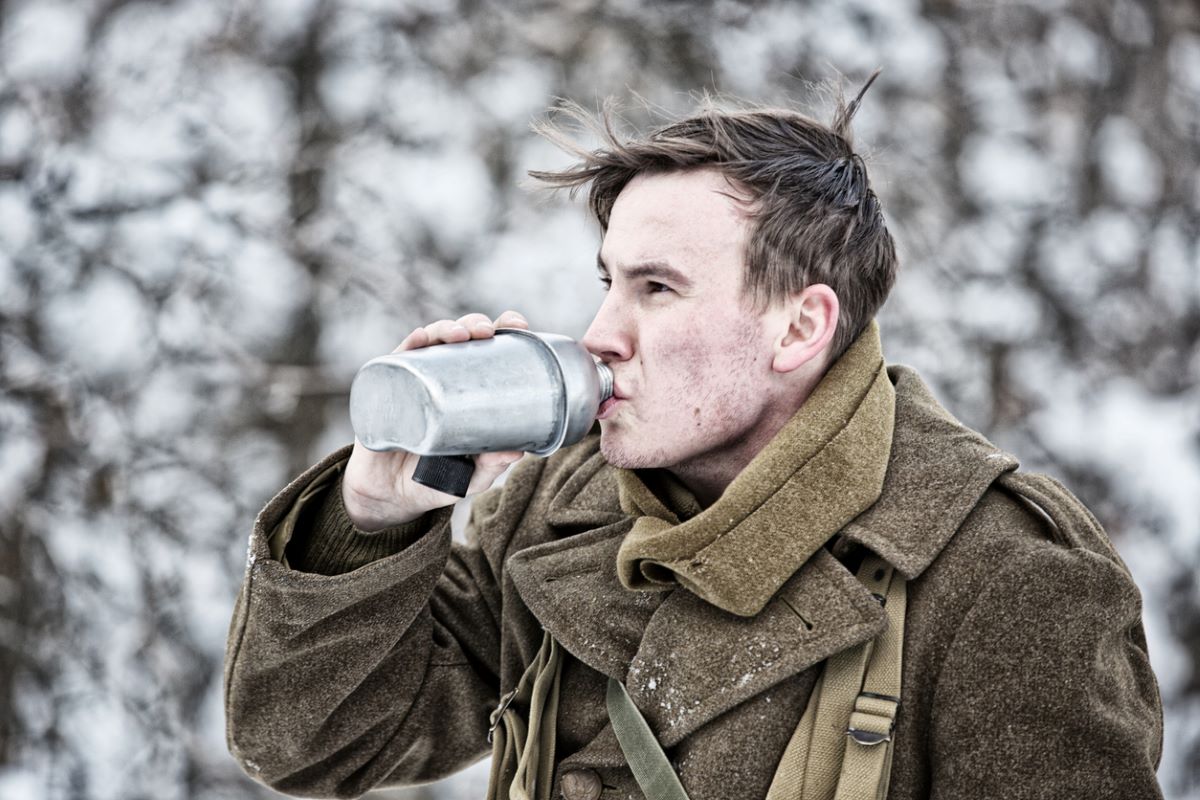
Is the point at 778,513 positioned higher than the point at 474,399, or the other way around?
the point at 474,399

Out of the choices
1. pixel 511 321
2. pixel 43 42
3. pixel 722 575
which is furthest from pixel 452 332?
pixel 43 42

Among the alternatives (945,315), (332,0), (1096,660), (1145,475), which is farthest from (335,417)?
(1096,660)

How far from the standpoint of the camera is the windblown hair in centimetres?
204

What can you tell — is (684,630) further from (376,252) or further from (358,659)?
(376,252)

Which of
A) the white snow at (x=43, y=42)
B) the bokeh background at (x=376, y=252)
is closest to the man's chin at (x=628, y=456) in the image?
the bokeh background at (x=376, y=252)

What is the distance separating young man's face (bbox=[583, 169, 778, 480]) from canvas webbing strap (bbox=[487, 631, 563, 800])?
1.32 feet

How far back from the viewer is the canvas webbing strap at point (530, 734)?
6.51 feet

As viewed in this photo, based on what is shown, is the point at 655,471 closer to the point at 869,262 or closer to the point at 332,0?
the point at 869,262

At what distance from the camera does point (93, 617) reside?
4805 mm

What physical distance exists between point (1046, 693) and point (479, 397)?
91cm

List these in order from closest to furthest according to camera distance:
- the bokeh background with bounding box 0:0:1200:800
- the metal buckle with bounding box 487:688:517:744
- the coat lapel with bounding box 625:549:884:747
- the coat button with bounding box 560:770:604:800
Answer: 1. the coat lapel with bounding box 625:549:884:747
2. the coat button with bounding box 560:770:604:800
3. the metal buckle with bounding box 487:688:517:744
4. the bokeh background with bounding box 0:0:1200:800

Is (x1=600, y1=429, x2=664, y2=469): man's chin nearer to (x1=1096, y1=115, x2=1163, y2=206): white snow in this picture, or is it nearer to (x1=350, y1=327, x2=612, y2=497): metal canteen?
(x1=350, y1=327, x2=612, y2=497): metal canteen

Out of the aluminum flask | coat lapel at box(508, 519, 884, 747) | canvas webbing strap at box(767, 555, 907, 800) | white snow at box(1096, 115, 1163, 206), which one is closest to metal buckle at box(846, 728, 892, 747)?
canvas webbing strap at box(767, 555, 907, 800)

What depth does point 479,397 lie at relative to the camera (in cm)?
168
